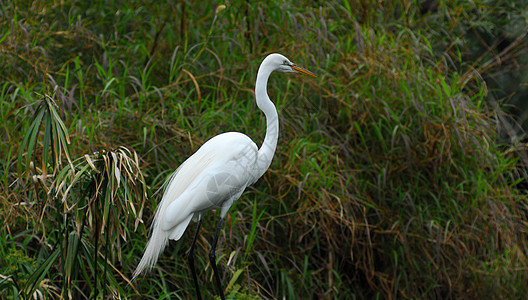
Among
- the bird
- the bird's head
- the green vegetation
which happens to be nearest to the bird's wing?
the bird

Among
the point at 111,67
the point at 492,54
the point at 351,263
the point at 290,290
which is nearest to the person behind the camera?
the point at 290,290

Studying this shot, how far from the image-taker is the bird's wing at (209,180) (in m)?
2.32

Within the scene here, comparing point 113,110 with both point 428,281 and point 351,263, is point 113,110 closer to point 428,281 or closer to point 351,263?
point 351,263

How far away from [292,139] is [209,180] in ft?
3.99

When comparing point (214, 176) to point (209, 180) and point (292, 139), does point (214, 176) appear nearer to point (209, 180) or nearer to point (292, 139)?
point (209, 180)

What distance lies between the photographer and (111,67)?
353 cm

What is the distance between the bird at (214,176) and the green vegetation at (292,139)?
14.9 inches

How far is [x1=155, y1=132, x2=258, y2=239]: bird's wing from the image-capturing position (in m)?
2.32

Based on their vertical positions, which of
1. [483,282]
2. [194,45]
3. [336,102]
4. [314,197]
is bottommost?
[483,282]

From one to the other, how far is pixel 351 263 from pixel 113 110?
60.1 inches

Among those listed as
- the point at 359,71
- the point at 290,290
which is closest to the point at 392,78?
the point at 359,71

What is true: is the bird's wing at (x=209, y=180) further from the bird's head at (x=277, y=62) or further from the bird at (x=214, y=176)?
the bird's head at (x=277, y=62)

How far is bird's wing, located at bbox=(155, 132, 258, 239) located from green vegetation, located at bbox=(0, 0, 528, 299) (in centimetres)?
41

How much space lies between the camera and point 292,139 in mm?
3482
